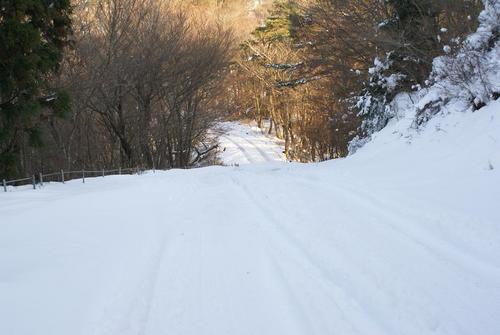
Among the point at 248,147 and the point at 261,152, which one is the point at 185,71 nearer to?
the point at 261,152

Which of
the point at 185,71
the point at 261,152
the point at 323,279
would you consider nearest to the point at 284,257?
the point at 323,279

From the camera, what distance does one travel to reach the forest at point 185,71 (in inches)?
593

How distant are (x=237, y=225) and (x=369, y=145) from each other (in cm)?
828

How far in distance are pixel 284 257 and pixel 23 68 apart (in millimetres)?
12399

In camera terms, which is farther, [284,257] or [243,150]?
[243,150]

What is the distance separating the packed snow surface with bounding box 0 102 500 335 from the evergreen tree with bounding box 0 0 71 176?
5.84 meters

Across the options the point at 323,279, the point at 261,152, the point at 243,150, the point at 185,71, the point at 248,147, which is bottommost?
the point at 323,279

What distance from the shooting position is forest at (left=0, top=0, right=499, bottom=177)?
15055 millimetres

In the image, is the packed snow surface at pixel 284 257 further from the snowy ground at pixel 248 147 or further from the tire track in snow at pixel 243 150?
the tire track in snow at pixel 243 150

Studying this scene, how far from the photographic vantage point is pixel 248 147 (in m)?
48.6

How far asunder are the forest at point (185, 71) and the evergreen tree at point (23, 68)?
4cm

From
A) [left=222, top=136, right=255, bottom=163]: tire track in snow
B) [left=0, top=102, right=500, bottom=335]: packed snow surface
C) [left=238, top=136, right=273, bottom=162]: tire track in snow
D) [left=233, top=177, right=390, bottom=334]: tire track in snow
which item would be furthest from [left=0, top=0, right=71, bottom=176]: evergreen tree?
[left=238, top=136, right=273, bottom=162]: tire track in snow

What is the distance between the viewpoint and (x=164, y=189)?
12.6 meters

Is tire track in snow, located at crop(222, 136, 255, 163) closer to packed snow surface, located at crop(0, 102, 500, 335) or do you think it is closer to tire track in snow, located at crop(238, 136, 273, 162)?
tire track in snow, located at crop(238, 136, 273, 162)
